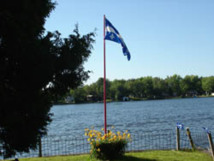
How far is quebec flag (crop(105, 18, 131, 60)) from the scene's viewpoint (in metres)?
12.5

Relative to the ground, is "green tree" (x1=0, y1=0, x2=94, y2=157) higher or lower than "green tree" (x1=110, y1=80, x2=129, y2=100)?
lower

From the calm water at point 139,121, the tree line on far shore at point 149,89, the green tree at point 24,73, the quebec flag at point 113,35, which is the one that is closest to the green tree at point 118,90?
the tree line on far shore at point 149,89

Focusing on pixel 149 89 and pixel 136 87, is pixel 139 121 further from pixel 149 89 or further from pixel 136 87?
pixel 149 89

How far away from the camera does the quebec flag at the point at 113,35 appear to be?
12.5 meters

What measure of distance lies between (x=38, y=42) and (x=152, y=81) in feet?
538

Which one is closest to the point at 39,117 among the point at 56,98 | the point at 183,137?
the point at 56,98

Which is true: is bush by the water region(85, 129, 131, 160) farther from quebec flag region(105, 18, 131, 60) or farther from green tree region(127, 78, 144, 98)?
green tree region(127, 78, 144, 98)

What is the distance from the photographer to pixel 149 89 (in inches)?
6481

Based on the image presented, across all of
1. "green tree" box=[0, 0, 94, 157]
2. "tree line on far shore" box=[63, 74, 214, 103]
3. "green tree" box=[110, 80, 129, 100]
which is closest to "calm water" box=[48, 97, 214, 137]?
"green tree" box=[0, 0, 94, 157]

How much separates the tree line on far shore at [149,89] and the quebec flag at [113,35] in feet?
467

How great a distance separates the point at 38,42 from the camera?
5988 mm

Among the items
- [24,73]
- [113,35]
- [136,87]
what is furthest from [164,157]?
[136,87]

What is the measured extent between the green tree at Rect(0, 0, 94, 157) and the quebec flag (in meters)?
6.40

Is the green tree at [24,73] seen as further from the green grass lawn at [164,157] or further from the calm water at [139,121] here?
the green grass lawn at [164,157]
